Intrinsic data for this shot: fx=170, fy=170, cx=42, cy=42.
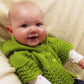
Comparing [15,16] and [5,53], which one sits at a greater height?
[15,16]

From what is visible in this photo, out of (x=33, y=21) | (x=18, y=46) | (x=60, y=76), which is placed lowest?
(x=60, y=76)

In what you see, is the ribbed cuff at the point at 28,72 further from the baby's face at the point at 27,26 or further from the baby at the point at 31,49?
the baby's face at the point at 27,26

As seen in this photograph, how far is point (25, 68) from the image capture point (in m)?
0.76

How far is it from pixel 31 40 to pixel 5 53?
153 mm

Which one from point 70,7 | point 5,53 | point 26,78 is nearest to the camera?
point 26,78

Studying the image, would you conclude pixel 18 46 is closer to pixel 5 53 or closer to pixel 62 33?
pixel 5 53

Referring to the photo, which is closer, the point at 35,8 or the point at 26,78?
the point at 26,78

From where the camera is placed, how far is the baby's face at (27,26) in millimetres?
828

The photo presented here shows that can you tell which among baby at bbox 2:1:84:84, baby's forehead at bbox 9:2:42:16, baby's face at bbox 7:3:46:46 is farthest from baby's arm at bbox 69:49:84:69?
baby's forehead at bbox 9:2:42:16

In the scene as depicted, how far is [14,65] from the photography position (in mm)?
794

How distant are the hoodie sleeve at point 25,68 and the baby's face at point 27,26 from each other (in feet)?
0.29

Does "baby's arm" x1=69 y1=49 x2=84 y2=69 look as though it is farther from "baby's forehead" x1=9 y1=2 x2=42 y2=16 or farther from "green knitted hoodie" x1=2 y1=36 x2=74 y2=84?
"baby's forehead" x1=9 y1=2 x2=42 y2=16

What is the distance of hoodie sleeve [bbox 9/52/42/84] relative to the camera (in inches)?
29.7

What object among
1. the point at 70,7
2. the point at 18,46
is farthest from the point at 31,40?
the point at 70,7
